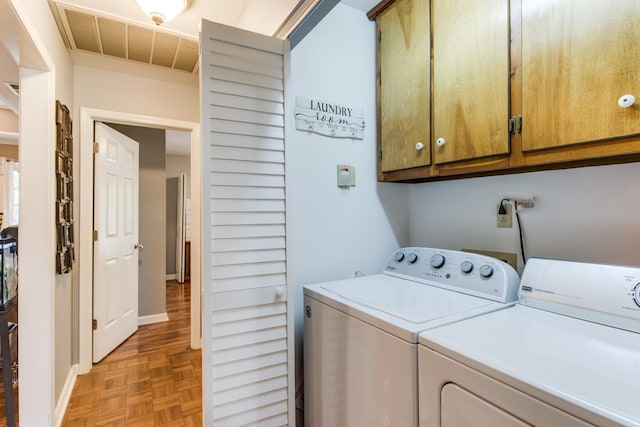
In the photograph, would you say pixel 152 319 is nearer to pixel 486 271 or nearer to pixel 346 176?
pixel 346 176

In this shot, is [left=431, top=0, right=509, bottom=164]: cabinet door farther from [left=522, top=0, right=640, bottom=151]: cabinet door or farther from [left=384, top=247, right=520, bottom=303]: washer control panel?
[left=384, top=247, right=520, bottom=303]: washer control panel

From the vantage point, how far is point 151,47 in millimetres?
2285

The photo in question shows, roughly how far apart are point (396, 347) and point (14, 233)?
8.77 feet

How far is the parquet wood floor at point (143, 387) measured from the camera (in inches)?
73.9

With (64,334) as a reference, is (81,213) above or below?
above

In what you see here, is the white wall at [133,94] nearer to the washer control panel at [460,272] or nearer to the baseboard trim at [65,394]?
the baseboard trim at [65,394]

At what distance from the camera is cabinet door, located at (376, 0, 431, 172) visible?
151cm

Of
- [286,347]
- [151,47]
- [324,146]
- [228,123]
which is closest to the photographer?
[228,123]

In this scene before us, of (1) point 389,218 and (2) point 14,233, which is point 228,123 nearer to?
(1) point 389,218

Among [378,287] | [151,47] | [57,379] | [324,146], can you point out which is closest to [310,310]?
[378,287]

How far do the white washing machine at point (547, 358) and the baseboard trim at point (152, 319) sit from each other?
11.2 ft

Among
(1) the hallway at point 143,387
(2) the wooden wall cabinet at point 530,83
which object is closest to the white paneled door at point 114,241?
(1) the hallway at point 143,387

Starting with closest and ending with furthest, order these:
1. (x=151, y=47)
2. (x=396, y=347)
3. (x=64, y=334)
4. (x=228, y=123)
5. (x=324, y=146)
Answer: (x=396, y=347) < (x=228, y=123) < (x=324, y=146) < (x=64, y=334) < (x=151, y=47)

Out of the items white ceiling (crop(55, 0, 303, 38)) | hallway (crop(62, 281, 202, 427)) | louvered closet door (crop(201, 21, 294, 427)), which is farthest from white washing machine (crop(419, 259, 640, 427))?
hallway (crop(62, 281, 202, 427))
